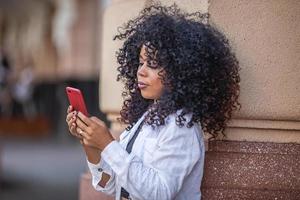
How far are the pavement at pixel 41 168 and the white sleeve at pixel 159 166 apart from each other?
16.2 ft

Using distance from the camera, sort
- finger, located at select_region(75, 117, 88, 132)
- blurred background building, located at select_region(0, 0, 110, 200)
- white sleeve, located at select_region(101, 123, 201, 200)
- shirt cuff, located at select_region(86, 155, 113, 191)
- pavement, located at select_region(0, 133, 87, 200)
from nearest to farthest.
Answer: white sleeve, located at select_region(101, 123, 201, 200) → finger, located at select_region(75, 117, 88, 132) → shirt cuff, located at select_region(86, 155, 113, 191) → pavement, located at select_region(0, 133, 87, 200) → blurred background building, located at select_region(0, 0, 110, 200)

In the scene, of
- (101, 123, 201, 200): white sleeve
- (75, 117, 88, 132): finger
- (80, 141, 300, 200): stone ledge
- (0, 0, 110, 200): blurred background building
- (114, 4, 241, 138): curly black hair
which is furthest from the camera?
(0, 0, 110, 200): blurred background building

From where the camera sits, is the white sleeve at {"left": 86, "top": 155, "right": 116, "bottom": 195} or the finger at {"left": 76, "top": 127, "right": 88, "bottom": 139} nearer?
the finger at {"left": 76, "top": 127, "right": 88, "bottom": 139}

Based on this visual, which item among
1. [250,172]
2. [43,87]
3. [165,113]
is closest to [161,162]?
[165,113]

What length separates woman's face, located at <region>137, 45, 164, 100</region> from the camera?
3.17m

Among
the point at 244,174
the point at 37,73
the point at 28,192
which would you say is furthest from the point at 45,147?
the point at 244,174

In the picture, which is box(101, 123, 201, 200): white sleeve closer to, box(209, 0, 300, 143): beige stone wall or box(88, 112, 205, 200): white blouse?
box(88, 112, 205, 200): white blouse

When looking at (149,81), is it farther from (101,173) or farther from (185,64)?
(101,173)

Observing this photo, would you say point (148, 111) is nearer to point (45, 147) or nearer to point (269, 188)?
point (269, 188)

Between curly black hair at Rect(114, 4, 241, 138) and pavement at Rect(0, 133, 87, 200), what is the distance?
15.4 ft

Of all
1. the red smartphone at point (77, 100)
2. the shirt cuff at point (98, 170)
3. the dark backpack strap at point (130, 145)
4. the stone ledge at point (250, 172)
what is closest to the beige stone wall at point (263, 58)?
the stone ledge at point (250, 172)

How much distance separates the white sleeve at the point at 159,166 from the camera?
9.61 ft

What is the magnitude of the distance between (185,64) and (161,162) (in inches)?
18.6

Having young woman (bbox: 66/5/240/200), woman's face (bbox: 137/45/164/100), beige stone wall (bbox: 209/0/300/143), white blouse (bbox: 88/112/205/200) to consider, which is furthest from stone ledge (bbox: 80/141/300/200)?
woman's face (bbox: 137/45/164/100)
